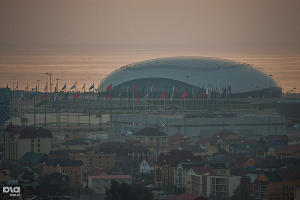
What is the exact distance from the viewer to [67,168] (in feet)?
92.0

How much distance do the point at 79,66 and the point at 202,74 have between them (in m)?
49.4

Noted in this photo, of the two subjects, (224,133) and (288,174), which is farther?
(224,133)

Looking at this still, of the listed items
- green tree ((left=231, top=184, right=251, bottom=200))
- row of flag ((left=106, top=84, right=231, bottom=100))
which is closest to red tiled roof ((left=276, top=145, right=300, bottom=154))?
green tree ((left=231, top=184, right=251, bottom=200))

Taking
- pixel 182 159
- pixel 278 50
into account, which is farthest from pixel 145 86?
pixel 278 50

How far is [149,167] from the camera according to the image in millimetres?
29078

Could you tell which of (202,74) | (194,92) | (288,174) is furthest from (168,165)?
(202,74)

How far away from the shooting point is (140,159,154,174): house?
94.5 ft

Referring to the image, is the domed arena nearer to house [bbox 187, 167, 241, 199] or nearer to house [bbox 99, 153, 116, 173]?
house [bbox 99, 153, 116, 173]

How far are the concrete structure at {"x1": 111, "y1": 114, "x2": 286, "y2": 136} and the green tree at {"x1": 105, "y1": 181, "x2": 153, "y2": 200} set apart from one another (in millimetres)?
15154

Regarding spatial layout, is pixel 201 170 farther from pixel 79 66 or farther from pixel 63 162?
pixel 79 66

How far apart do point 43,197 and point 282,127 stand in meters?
18.6

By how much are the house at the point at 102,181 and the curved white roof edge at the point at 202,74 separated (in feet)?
92.5

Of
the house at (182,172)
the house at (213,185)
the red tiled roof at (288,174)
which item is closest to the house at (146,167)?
the house at (182,172)

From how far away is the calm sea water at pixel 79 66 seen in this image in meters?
76.6
